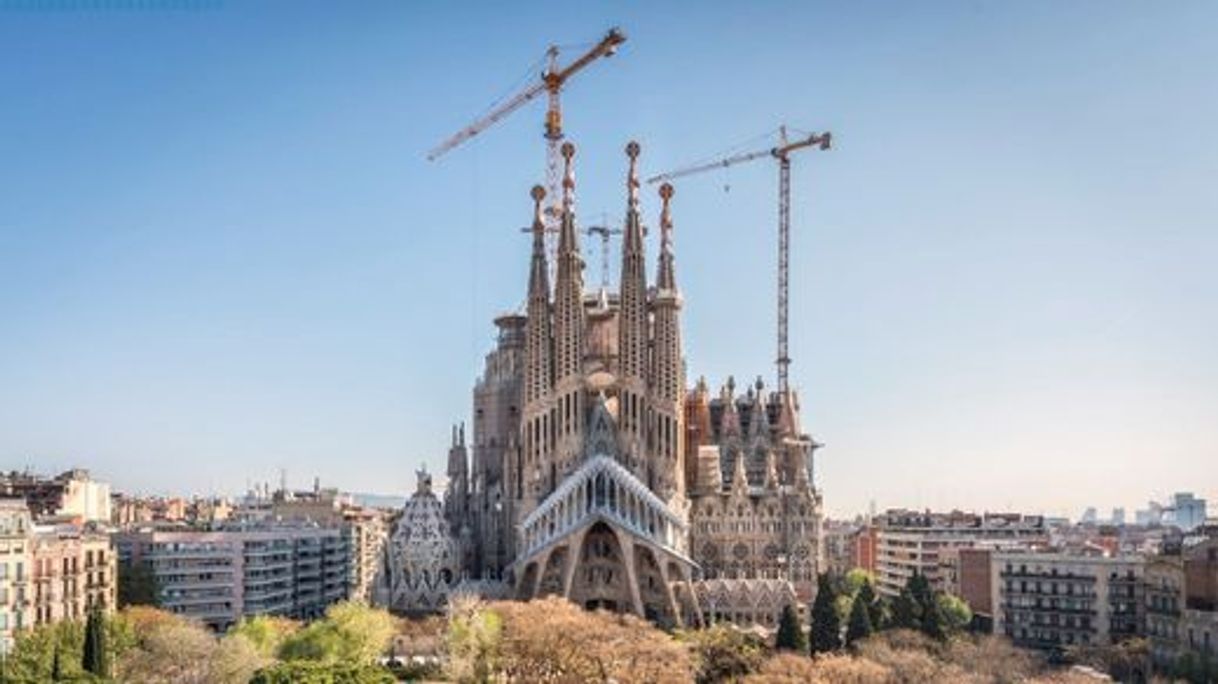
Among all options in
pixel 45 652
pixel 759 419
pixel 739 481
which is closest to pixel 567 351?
pixel 739 481

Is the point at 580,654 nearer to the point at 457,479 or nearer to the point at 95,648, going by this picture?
the point at 95,648

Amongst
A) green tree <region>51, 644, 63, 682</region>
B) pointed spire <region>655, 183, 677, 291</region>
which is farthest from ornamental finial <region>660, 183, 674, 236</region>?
green tree <region>51, 644, 63, 682</region>

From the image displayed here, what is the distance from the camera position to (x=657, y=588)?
114 meters

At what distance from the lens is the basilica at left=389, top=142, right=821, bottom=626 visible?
113688 mm

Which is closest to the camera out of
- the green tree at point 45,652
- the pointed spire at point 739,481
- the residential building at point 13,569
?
the green tree at point 45,652

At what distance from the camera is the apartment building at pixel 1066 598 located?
9731 cm

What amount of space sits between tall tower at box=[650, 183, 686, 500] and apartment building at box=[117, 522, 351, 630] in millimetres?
36847

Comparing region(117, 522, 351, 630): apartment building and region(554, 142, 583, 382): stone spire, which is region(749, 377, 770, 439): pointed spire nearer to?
region(554, 142, 583, 382): stone spire

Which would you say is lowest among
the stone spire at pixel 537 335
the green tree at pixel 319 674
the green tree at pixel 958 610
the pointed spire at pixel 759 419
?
the green tree at pixel 958 610

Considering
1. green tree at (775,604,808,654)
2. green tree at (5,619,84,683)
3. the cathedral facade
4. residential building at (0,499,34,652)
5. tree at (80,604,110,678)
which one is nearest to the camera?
green tree at (5,619,84,683)

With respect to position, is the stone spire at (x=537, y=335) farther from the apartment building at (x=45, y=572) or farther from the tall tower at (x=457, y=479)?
the apartment building at (x=45, y=572)

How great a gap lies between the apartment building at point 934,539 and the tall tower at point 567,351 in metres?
37.3

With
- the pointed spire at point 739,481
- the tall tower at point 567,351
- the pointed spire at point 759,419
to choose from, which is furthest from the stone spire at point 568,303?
the pointed spire at point 759,419

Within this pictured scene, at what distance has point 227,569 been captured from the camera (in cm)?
11969
